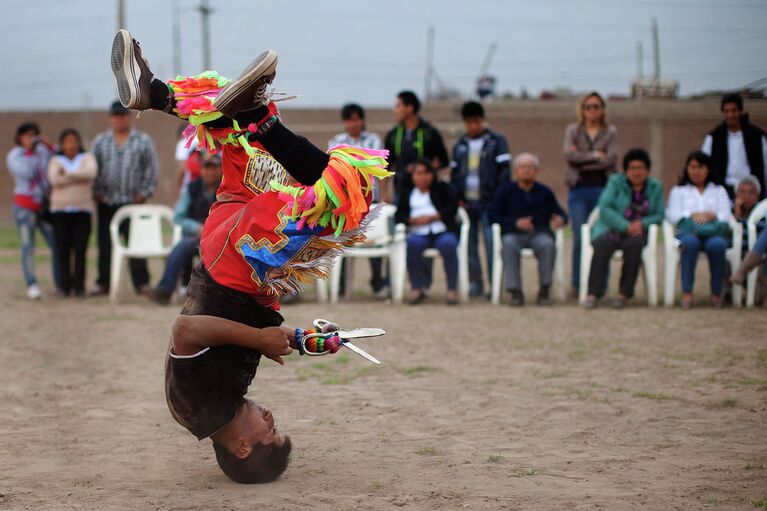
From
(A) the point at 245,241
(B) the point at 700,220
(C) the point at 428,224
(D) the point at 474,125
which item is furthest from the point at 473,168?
(A) the point at 245,241

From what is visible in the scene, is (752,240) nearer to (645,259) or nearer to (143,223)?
(645,259)

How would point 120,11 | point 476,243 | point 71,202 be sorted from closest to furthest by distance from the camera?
point 476,243 < point 71,202 < point 120,11

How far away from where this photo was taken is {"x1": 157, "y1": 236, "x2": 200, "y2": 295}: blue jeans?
11.4 m

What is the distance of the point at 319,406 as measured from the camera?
630 cm

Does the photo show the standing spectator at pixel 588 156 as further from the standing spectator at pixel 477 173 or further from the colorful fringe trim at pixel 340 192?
the colorful fringe trim at pixel 340 192

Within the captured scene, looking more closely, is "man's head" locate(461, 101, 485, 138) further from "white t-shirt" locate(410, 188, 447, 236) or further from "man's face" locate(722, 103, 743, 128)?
"man's face" locate(722, 103, 743, 128)

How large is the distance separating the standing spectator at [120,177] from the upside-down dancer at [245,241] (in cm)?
800

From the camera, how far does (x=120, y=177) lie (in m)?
12.5

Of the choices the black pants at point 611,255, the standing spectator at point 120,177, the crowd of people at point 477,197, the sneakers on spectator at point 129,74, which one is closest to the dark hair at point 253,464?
the sneakers on spectator at point 129,74

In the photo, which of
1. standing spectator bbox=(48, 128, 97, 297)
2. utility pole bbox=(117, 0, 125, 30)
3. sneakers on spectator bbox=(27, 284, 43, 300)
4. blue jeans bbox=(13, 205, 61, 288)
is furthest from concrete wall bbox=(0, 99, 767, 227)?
sneakers on spectator bbox=(27, 284, 43, 300)

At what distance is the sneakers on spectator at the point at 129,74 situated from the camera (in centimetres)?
422

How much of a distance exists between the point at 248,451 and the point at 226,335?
23.6 inches

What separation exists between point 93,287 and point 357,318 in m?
4.83

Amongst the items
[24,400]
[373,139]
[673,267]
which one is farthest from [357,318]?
[24,400]
